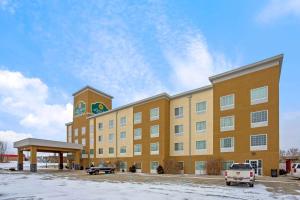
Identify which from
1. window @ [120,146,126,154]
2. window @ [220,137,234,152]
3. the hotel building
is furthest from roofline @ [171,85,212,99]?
window @ [120,146,126,154]

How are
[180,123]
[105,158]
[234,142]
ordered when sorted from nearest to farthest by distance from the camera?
[234,142] < [180,123] < [105,158]

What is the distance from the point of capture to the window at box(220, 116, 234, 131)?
41250mm

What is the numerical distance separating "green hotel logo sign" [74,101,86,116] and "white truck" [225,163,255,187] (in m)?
54.0

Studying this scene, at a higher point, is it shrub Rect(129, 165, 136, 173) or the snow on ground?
the snow on ground

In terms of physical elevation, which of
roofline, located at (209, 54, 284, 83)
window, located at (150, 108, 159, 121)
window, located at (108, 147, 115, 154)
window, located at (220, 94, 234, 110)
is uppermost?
roofline, located at (209, 54, 284, 83)

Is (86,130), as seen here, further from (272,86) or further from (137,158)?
(272,86)

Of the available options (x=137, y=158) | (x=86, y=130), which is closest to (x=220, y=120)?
(x=137, y=158)

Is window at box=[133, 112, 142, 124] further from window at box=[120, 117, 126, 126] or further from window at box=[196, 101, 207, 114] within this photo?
window at box=[196, 101, 207, 114]

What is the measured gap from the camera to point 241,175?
23219mm

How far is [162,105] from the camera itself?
51.4 meters

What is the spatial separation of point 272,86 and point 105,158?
38944mm

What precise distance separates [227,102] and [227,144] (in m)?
5.47

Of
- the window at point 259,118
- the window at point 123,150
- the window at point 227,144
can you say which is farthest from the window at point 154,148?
the window at point 259,118

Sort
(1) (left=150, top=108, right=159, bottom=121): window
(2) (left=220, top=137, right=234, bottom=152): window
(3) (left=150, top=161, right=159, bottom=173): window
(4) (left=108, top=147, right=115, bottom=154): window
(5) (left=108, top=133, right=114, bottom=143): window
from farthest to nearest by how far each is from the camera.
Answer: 1. (5) (left=108, top=133, right=114, bottom=143): window
2. (4) (left=108, top=147, right=115, bottom=154): window
3. (1) (left=150, top=108, right=159, bottom=121): window
4. (3) (left=150, top=161, right=159, bottom=173): window
5. (2) (left=220, top=137, right=234, bottom=152): window
